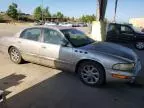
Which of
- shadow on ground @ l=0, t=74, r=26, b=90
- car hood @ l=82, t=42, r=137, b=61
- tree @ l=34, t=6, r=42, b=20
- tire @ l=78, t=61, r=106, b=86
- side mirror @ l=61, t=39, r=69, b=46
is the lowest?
shadow on ground @ l=0, t=74, r=26, b=90

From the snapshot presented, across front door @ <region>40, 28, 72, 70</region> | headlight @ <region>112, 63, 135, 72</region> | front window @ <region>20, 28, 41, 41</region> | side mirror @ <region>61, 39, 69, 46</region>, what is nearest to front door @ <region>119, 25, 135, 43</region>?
front window @ <region>20, 28, 41, 41</region>

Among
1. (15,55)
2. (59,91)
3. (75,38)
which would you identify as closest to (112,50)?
(75,38)

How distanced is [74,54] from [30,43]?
5.47 feet

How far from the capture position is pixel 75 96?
5.09 metres

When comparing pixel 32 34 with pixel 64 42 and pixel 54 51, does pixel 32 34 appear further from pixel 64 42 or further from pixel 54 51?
pixel 64 42

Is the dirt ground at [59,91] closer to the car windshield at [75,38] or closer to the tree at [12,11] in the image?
the car windshield at [75,38]

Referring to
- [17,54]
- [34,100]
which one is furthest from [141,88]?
[17,54]

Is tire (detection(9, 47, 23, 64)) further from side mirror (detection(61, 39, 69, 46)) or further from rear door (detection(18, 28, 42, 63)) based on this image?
side mirror (detection(61, 39, 69, 46))

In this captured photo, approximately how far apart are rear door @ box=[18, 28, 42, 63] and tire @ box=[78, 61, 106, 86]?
1.59 metres

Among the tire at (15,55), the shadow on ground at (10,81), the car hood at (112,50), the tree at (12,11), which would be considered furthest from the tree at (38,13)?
the car hood at (112,50)

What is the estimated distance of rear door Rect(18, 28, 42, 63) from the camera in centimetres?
679

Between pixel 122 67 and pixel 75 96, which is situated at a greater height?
pixel 122 67

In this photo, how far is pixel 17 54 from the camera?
7.38 m

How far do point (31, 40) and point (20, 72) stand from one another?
1.01 m
